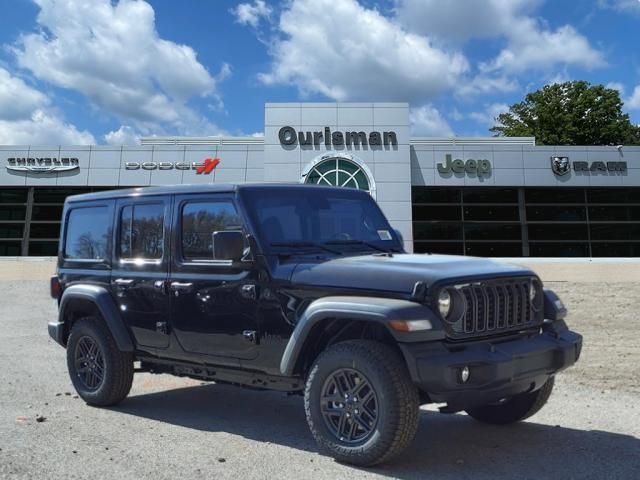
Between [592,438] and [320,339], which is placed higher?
[320,339]

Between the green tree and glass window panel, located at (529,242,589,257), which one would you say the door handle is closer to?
glass window panel, located at (529,242,589,257)

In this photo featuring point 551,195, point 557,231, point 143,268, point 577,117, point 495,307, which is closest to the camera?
point 495,307

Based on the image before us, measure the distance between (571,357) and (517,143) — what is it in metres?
32.2

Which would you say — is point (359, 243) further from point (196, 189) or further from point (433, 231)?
point (433, 231)

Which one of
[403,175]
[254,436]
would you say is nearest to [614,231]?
[403,175]

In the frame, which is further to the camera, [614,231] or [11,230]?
[11,230]

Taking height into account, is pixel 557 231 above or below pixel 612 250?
above

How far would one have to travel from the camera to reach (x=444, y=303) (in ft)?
13.0

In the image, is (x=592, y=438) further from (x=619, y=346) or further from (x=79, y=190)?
(x=79, y=190)

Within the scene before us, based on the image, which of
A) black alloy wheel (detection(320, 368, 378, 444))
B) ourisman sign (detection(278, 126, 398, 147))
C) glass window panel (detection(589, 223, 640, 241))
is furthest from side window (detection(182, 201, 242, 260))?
glass window panel (detection(589, 223, 640, 241))

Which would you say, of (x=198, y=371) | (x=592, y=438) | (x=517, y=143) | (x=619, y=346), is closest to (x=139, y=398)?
(x=198, y=371)

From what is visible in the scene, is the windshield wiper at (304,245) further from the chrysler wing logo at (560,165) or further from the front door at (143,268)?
the chrysler wing logo at (560,165)

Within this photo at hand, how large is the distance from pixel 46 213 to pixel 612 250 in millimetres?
30702

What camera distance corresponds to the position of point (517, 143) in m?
34.5
